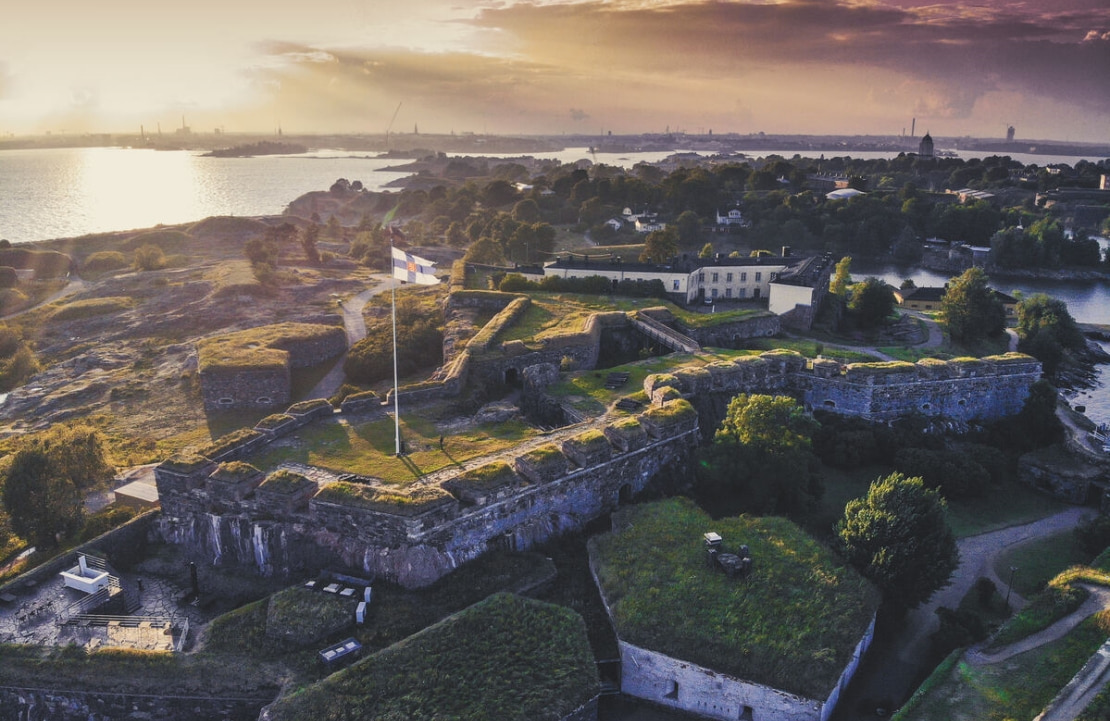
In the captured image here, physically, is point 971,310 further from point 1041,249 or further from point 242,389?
point 1041,249

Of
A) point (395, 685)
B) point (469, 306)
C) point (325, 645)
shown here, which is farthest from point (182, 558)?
point (469, 306)

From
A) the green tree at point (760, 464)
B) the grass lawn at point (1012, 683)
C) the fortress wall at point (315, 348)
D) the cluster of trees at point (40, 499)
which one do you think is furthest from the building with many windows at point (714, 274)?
the cluster of trees at point (40, 499)

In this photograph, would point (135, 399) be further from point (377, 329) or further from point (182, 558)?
point (182, 558)

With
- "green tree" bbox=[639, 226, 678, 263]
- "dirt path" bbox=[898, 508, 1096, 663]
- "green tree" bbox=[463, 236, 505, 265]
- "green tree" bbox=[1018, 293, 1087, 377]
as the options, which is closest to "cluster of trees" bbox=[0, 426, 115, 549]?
"dirt path" bbox=[898, 508, 1096, 663]

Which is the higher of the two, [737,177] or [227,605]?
[737,177]

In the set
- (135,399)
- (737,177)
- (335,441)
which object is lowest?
(135,399)

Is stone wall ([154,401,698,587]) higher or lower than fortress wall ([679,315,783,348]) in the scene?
lower

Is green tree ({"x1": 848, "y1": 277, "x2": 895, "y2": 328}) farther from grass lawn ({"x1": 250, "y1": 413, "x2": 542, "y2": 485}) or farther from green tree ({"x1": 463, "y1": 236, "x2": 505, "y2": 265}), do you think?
grass lawn ({"x1": 250, "y1": 413, "x2": 542, "y2": 485})

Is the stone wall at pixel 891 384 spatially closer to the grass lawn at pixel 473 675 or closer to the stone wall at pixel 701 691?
the stone wall at pixel 701 691
